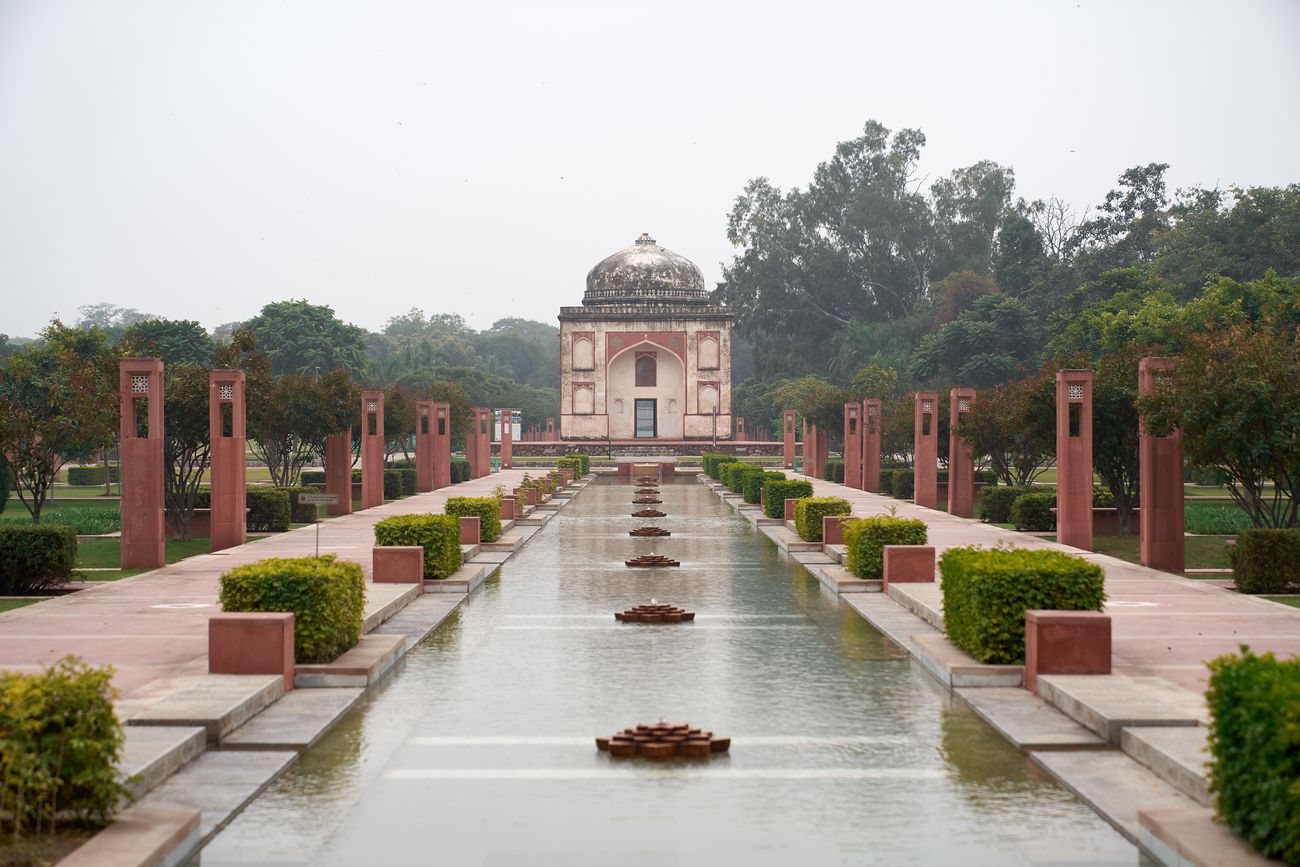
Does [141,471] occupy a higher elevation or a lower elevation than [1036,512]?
higher

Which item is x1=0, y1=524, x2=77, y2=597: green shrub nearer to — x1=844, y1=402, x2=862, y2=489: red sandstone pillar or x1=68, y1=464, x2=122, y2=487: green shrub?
x1=844, y1=402, x2=862, y2=489: red sandstone pillar

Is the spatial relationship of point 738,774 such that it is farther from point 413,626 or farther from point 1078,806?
point 413,626

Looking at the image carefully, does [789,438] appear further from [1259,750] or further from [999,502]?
[1259,750]

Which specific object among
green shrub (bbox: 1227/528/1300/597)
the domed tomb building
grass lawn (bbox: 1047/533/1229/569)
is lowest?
grass lawn (bbox: 1047/533/1229/569)

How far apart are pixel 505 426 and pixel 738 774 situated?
51325 millimetres

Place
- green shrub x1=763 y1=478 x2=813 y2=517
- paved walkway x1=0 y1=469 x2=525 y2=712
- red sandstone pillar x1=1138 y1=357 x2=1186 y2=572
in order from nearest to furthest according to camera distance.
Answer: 1. paved walkway x1=0 y1=469 x2=525 y2=712
2. red sandstone pillar x1=1138 y1=357 x2=1186 y2=572
3. green shrub x1=763 y1=478 x2=813 y2=517

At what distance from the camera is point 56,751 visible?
6.03m

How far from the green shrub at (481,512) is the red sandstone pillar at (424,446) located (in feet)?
60.6

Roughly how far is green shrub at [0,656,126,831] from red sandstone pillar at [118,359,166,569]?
1240 cm

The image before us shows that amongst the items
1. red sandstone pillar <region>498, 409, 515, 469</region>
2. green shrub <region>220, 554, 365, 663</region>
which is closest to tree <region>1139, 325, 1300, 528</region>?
green shrub <region>220, 554, 365, 663</region>

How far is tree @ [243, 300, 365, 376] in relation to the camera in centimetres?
7012

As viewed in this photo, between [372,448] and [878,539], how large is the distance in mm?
17933

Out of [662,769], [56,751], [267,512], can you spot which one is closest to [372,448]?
[267,512]

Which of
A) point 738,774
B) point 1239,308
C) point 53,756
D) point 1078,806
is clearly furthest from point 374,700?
point 1239,308
